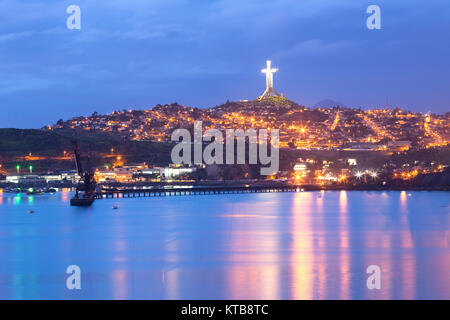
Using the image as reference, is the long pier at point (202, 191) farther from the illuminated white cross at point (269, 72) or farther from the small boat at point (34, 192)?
the illuminated white cross at point (269, 72)

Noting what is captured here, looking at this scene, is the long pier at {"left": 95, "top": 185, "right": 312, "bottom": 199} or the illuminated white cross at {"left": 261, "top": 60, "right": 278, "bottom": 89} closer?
the long pier at {"left": 95, "top": 185, "right": 312, "bottom": 199}

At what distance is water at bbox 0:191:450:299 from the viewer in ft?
93.2

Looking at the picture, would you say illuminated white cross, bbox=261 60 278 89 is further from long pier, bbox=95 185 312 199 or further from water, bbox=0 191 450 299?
water, bbox=0 191 450 299

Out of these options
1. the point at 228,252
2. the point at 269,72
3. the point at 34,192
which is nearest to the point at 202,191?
the point at 34,192

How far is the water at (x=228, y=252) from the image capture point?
93.2 feet

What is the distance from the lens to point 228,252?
127 feet

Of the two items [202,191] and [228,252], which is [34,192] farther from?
[228,252]

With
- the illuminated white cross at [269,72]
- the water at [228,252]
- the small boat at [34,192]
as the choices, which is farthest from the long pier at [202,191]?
the illuminated white cross at [269,72]

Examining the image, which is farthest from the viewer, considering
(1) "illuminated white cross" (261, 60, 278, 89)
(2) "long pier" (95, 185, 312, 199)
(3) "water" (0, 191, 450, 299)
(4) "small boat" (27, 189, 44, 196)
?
(1) "illuminated white cross" (261, 60, 278, 89)

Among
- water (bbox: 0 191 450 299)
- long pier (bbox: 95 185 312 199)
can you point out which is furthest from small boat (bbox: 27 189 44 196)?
water (bbox: 0 191 450 299)

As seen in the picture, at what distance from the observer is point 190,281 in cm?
3005

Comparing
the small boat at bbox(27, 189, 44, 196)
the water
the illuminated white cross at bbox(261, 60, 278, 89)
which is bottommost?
the water
